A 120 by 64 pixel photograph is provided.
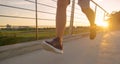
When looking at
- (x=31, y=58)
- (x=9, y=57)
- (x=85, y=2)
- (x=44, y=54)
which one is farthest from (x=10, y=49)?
(x=85, y=2)

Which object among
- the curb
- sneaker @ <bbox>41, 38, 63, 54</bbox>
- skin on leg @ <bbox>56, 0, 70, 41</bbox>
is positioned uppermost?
skin on leg @ <bbox>56, 0, 70, 41</bbox>

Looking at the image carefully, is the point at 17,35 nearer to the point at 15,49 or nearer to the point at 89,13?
the point at 15,49

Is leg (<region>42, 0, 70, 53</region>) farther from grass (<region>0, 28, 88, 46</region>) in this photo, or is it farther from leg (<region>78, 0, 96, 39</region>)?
grass (<region>0, 28, 88, 46</region>)

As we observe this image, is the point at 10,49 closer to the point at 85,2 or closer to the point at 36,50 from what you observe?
the point at 36,50

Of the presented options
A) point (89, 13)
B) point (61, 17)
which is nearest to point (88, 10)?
point (89, 13)

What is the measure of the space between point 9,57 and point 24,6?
1.45 metres

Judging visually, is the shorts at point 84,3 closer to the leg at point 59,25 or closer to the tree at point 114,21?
the leg at point 59,25

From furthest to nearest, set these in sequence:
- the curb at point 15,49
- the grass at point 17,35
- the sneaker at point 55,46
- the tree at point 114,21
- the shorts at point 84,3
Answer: the tree at point 114,21 < the grass at point 17,35 < the shorts at point 84,3 < the curb at point 15,49 < the sneaker at point 55,46

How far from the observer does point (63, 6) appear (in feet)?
6.27

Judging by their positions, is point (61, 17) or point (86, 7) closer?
point (61, 17)

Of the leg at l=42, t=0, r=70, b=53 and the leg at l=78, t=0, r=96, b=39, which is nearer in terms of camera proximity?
the leg at l=42, t=0, r=70, b=53

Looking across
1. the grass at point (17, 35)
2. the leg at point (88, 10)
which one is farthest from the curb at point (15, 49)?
the leg at point (88, 10)

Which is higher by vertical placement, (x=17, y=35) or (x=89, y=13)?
(x=89, y=13)

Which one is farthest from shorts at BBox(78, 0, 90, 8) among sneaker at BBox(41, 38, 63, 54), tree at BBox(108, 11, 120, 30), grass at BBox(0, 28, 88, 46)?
tree at BBox(108, 11, 120, 30)
